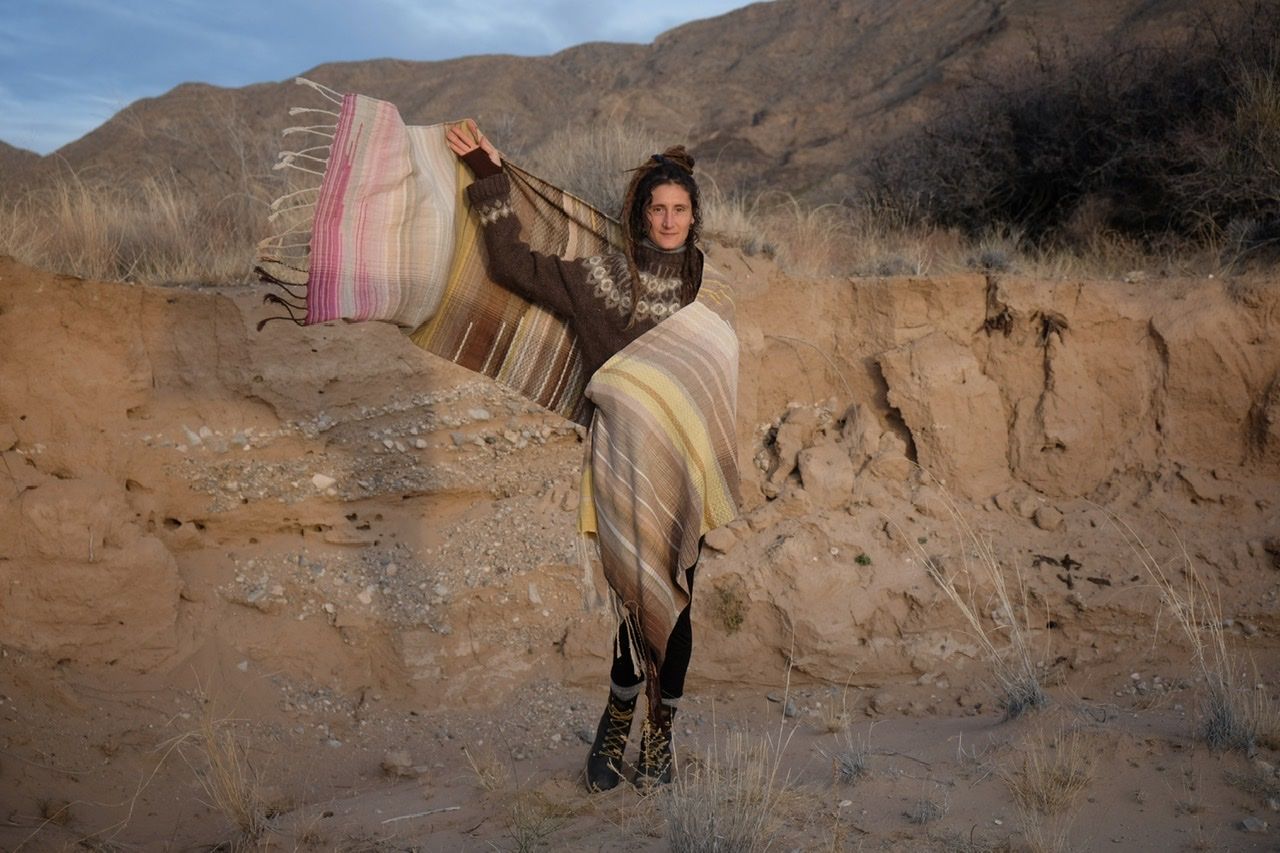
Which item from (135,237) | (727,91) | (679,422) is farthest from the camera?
(727,91)

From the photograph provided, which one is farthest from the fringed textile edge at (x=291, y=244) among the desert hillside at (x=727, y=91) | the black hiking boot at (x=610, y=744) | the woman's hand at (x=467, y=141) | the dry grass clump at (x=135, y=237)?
the desert hillside at (x=727, y=91)

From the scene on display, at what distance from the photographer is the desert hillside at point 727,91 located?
12.2m

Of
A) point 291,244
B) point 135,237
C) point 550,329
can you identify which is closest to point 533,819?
point 550,329

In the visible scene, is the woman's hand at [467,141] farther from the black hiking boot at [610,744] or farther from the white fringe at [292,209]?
the black hiking boot at [610,744]

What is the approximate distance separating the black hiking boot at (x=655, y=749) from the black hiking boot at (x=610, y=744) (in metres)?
0.10

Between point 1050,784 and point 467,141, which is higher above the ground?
point 467,141

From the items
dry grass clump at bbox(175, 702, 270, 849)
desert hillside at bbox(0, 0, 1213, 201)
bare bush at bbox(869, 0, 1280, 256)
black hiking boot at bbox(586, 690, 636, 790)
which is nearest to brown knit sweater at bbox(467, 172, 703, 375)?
black hiking boot at bbox(586, 690, 636, 790)

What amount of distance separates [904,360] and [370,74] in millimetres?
17063

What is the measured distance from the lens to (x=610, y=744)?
3922 mm

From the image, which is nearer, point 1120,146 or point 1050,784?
point 1050,784

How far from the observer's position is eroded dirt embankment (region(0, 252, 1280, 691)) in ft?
17.1

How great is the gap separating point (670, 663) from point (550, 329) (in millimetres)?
1314

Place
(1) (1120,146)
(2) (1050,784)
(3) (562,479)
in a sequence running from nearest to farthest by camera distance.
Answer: (2) (1050,784) → (3) (562,479) → (1) (1120,146)

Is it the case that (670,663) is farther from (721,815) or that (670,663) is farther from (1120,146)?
(1120,146)
